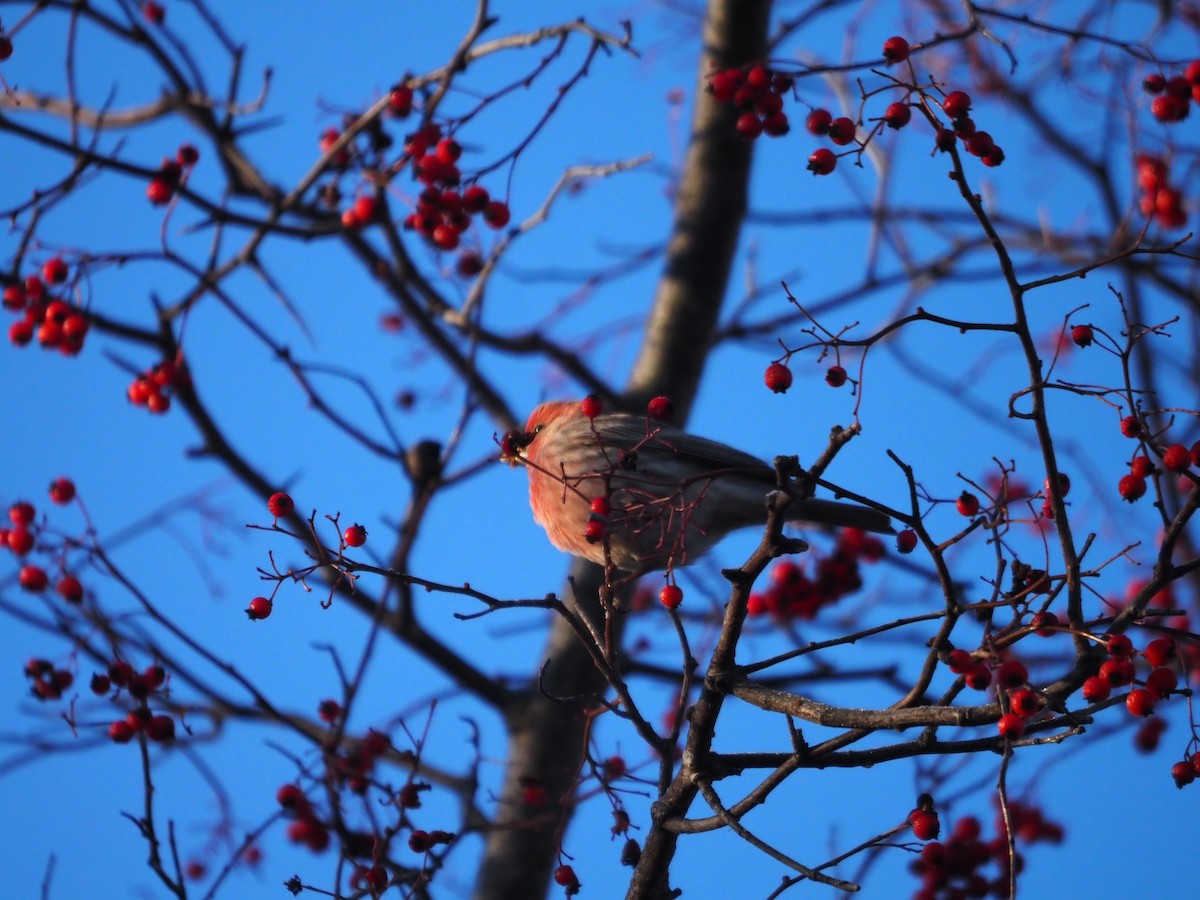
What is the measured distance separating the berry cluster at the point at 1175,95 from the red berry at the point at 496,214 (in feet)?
8.02

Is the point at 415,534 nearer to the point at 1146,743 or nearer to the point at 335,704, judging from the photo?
the point at 335,704

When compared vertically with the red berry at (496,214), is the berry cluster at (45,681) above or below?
below

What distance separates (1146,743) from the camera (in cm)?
593

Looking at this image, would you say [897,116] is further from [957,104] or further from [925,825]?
[925,825]

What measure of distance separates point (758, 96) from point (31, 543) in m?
3.36

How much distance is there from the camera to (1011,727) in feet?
7.57

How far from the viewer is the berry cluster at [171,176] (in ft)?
16.2

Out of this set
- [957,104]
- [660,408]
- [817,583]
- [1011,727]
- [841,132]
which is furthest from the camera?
[817,583]

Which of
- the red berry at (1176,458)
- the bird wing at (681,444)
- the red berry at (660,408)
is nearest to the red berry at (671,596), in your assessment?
the red berry at (660,408)

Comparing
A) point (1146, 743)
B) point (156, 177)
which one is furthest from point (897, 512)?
point (1146, 743)

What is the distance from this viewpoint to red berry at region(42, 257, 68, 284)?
517 cm

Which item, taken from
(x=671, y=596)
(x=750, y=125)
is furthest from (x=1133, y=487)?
(x=750, y=125)

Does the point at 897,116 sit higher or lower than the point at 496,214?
lower

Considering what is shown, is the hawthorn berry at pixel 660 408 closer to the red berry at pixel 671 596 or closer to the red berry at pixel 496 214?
the red berry at pixel 671 596
